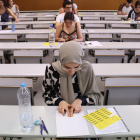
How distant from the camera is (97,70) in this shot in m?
2.34

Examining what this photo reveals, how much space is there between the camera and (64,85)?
158 cm

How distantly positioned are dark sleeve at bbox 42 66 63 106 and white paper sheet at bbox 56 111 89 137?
0.70ft

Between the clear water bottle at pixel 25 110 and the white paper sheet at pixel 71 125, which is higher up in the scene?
the clear water bottle at pixel 25 110

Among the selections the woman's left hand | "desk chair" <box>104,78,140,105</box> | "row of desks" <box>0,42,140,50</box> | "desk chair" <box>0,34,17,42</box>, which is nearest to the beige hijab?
the woman's left hand

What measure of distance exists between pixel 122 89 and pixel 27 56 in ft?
5.46

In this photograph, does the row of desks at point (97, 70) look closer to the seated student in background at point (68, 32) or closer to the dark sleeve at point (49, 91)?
the dark sleeve at point (49, 91)

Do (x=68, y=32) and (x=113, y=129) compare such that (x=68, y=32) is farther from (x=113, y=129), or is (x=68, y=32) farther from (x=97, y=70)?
(x=113, y=129)

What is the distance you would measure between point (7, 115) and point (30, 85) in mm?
474

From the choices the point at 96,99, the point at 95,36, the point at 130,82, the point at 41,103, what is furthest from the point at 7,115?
the point at 95,36

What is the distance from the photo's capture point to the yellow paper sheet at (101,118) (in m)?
1.28

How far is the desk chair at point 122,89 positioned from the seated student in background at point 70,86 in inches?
9.7

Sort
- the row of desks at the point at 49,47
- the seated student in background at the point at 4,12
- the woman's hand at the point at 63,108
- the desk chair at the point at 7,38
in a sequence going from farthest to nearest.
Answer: the seated student in background at the point at 4,12, the desk chair at the point at 7,38, the row of desks at the point at 49,47, the woman's hand at the point at 63,108

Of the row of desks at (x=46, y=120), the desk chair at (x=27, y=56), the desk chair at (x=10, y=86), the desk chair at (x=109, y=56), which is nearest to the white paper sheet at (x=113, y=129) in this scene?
the row of desks at (x=46, y=120)

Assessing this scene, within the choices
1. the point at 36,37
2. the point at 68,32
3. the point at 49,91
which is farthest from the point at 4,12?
the point at 49,91
